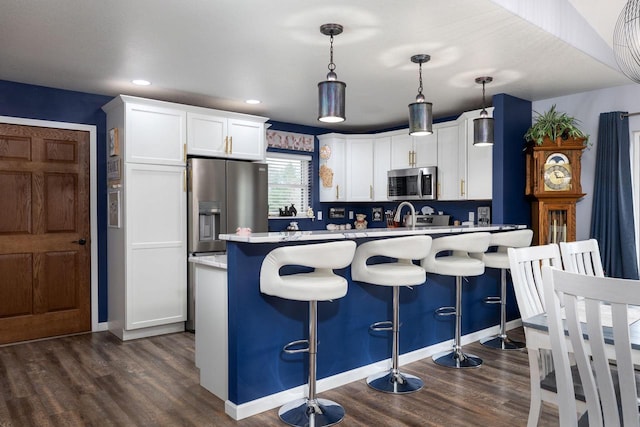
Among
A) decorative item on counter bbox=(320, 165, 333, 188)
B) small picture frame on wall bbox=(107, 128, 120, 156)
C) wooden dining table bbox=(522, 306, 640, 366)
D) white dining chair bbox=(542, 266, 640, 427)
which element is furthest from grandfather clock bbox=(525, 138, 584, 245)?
small picture frame on wall bbox=(107, 128, 120, 156)

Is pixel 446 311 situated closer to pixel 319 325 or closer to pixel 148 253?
pixel 319 325

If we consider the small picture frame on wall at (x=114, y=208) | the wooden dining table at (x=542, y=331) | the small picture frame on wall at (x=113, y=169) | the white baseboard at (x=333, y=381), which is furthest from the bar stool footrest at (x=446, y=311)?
the small picture frame on wall at (x=113, y=169)

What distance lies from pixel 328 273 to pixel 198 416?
3.74ft

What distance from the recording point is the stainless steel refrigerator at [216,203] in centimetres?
456

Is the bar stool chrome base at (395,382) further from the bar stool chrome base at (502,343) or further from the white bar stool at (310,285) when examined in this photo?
the bar stool chrome base at (502,343)

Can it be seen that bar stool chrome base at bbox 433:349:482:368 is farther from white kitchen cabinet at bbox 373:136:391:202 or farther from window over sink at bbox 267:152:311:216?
window over sink at bbox 267:152:311:216

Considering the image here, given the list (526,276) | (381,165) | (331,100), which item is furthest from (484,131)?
(381,165)

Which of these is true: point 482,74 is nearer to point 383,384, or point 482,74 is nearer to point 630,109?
point 630,109

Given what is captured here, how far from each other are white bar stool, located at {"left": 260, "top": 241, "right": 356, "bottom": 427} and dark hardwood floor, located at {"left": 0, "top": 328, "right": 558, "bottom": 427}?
12 centimetres

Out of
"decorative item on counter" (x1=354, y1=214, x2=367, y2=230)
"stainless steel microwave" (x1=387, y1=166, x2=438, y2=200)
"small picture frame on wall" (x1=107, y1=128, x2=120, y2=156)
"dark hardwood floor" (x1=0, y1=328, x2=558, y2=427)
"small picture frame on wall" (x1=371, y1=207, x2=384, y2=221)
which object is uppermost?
"small picture frame on wall" (x1=107, y1=128, x2=120, y2=156)

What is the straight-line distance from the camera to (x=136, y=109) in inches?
168

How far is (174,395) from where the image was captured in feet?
9.67

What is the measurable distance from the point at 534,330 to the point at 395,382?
1482 millimetres

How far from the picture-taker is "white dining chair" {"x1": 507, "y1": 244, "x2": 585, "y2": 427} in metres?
1.85
